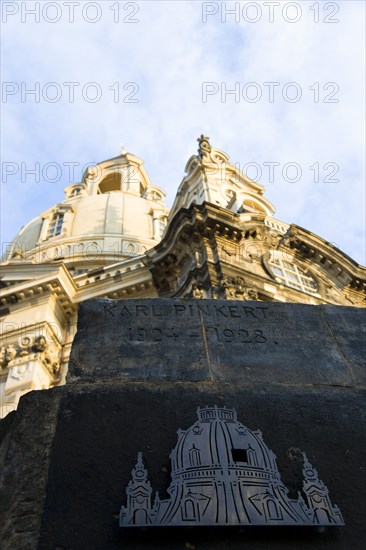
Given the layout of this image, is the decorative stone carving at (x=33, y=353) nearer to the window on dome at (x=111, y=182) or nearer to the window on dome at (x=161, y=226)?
the window on dome at (x=161, y=226)

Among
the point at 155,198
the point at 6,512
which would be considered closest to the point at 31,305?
the point at 6,512

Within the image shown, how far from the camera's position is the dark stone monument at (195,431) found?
3143mm

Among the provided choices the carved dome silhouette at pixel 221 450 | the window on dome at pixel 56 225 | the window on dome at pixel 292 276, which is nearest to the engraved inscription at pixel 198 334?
Answer: the carved dome silhouette at pixel 221 450

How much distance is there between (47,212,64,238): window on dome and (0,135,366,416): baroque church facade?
1669 centimetres

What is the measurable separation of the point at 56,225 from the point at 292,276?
2444 cm

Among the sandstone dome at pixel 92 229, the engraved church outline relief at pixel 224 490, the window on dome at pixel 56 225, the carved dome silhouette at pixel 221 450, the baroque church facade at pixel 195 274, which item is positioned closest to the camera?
the engraved church outline relief at pixel 224 490

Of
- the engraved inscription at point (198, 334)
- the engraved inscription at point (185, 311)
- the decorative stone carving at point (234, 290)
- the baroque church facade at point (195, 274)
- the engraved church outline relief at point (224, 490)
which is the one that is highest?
the baroque church facade at point (195, 274)

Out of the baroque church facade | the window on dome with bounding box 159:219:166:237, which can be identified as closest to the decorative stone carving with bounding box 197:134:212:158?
the baroque church facade

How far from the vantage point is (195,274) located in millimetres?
16172

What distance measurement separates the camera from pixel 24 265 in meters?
21.0

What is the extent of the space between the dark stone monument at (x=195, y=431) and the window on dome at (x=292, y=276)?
45.3 ft

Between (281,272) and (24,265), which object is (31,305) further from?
(281,272)

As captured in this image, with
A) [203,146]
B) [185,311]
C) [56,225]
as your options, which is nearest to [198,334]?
[185,311]

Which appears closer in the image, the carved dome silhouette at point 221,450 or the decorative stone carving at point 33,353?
the carved dome silhouette at point 221,450
